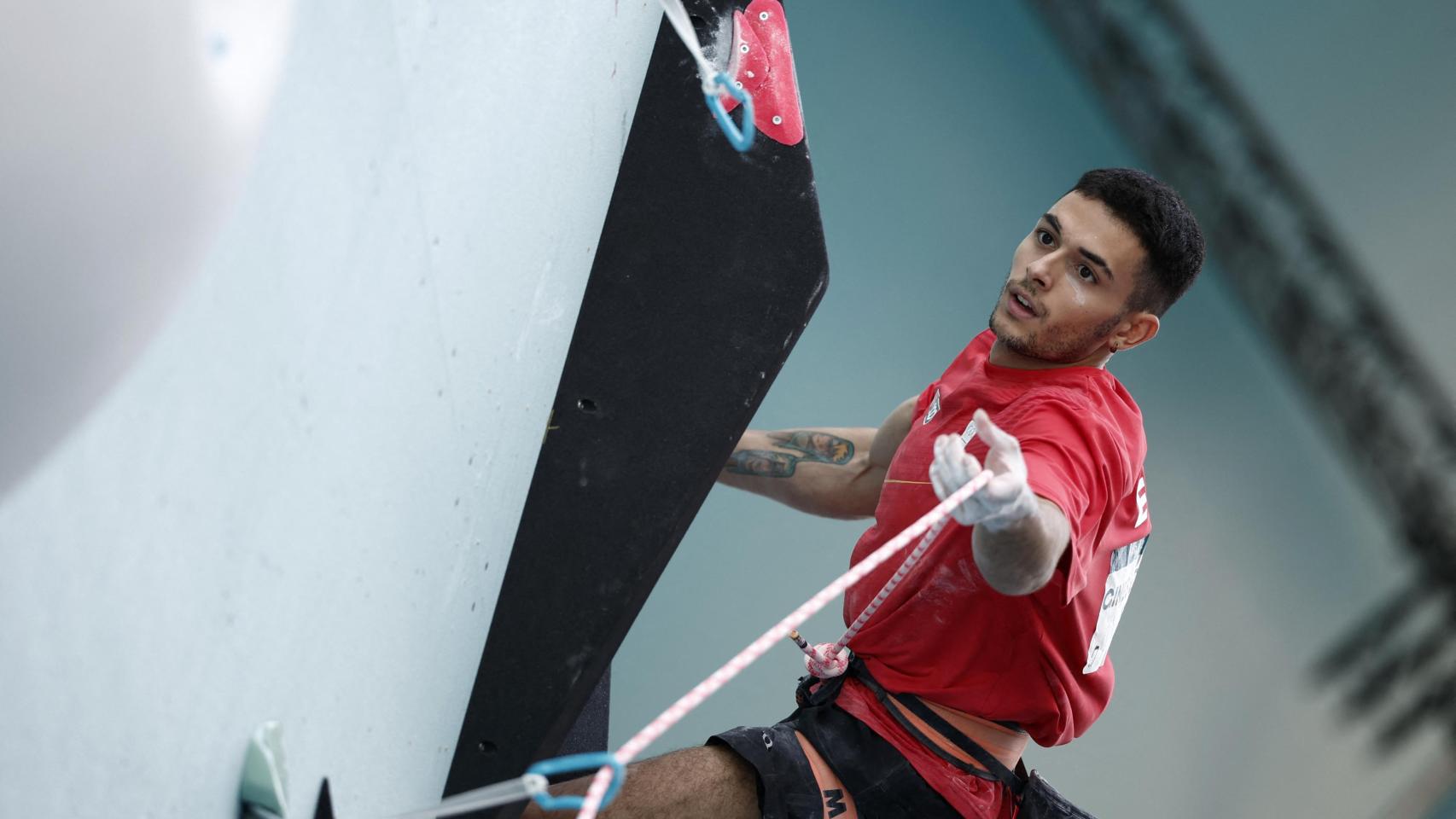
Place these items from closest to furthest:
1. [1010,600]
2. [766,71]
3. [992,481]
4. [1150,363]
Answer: [992,481] < [1010,600] < [766,71] < [1150,363]

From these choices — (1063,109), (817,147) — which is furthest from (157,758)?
(1063,109)

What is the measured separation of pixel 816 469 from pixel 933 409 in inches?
11.5

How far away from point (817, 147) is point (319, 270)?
2.14 metres

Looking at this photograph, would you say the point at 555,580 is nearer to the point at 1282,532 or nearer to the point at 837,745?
the point at 837,745

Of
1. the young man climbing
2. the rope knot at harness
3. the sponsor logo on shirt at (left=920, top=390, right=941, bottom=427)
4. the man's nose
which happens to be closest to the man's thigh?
the young man climbing

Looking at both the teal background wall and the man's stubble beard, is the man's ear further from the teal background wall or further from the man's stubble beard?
the teal background wall

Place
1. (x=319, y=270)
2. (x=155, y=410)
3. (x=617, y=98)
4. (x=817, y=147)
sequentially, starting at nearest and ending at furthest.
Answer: (x=155, y=410)
(x=319, y=270)
(x=617, y=98)
(x=817, y=147)

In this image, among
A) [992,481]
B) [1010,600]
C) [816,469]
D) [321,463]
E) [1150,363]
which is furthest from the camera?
[1150,363]

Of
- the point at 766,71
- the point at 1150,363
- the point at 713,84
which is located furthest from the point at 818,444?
the point at 1150,363

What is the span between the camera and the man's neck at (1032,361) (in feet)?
4.04

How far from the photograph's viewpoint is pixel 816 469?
5.24 feet

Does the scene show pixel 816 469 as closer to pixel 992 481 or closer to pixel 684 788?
pixel 684 788

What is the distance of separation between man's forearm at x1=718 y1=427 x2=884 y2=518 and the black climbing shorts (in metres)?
0.41

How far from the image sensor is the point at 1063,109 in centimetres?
258
